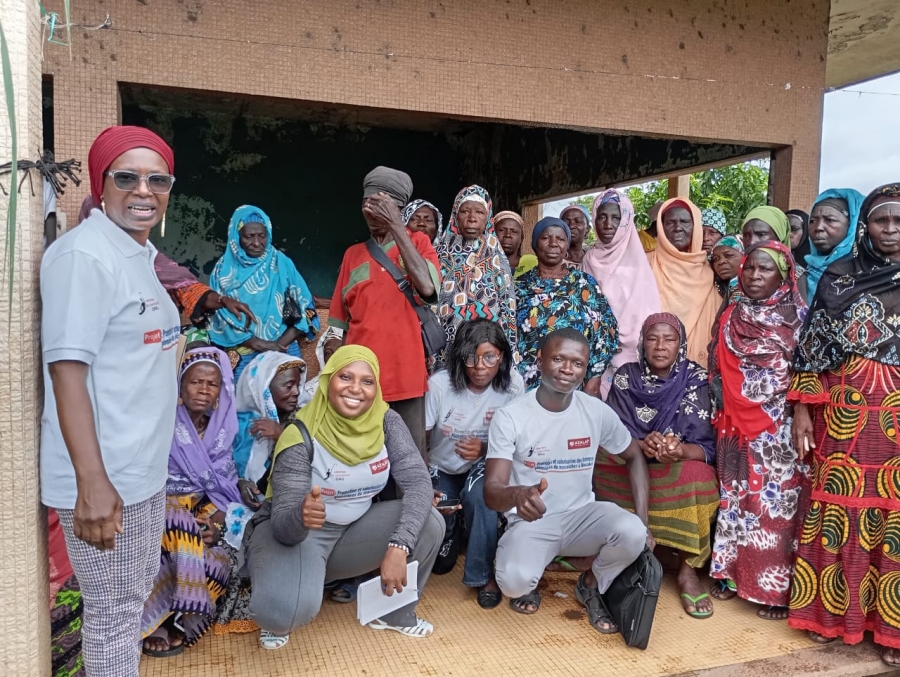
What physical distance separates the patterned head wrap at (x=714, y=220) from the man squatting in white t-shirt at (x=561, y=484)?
1.97 m

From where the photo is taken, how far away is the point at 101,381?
1.65 metres

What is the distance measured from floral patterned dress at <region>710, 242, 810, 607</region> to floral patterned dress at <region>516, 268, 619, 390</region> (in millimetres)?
689

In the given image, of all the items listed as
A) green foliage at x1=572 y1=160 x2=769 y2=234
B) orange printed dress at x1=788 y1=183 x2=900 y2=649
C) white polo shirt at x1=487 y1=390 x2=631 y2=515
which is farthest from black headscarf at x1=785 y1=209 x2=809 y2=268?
green foliage at x1=572 y1=160 x2=769 y2=234

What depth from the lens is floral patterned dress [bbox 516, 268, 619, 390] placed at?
143 inches

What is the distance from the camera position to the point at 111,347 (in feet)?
5.44

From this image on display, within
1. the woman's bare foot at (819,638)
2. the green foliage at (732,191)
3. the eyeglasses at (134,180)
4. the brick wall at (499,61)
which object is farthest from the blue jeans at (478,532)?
the green foliage at (732,191)

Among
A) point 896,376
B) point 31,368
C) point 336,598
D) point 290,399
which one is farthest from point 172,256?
point 896,376

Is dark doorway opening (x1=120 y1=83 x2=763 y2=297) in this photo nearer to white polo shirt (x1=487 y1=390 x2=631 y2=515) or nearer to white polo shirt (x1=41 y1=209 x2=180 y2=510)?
white polo shirt (x1=487 y1=390 x2=631 y2=515)

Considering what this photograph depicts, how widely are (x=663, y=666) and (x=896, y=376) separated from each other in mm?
1394

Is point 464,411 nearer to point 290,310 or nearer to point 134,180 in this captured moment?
point 290,310

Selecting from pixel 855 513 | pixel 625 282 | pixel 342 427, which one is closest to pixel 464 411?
pixel 342 427

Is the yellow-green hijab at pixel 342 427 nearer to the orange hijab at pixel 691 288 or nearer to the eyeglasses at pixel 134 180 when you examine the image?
the eyeglasses at pixel 134 180

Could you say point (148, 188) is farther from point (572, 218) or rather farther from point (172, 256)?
point (172, 256)

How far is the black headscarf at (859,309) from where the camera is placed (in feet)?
8.61
